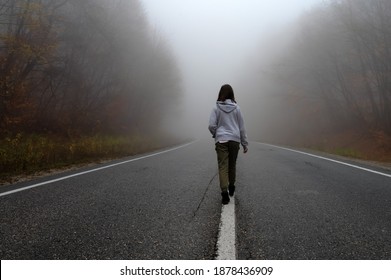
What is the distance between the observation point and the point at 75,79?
20.2 meters

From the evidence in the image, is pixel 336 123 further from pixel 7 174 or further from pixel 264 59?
pixel 264 59

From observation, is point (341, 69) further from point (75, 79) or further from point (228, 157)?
point (228, 157)

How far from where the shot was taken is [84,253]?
271cm

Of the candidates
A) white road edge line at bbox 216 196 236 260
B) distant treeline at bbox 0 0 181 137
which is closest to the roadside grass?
distant treeline at bbox 0 0 181 137

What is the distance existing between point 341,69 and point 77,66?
20949 millimetres

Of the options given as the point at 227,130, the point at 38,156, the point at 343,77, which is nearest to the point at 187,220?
the point at 227,130

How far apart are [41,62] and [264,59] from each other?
5302cm

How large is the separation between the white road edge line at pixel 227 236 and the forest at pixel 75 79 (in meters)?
6.46

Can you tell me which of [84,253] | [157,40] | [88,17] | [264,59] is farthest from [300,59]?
[264,59]

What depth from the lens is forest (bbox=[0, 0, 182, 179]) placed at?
508 inches

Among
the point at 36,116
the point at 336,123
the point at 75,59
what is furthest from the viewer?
the point at 336,123

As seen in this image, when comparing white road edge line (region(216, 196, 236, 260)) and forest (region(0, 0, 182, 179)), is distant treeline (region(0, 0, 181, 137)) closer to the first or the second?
forest (region(0, 0, 182, 179))

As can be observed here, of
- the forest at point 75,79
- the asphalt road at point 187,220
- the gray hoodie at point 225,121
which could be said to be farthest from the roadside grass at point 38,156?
the gray hoodie at point 225,121

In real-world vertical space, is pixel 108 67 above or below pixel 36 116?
above
